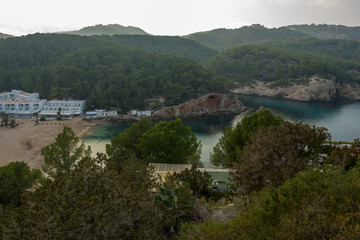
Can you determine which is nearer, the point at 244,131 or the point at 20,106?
the point at 244,131

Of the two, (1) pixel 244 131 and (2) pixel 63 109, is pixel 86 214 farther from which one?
(2) pixel 63 109

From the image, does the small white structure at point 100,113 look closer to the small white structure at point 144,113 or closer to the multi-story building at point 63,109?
the multi-story building at point 63,109

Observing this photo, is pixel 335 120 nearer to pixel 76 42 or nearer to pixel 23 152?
pixel 23 152

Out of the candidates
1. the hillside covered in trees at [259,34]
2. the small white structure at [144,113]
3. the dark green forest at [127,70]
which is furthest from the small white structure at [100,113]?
the hillside covered in trees at [259,34]

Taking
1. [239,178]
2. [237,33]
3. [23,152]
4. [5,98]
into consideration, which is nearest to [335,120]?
[239,178]

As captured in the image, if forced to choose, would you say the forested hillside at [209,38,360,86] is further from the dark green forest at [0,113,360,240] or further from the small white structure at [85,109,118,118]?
the dark green forest at [0,113,360,240]

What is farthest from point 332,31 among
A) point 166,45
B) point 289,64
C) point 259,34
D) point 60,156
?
point 60,156
